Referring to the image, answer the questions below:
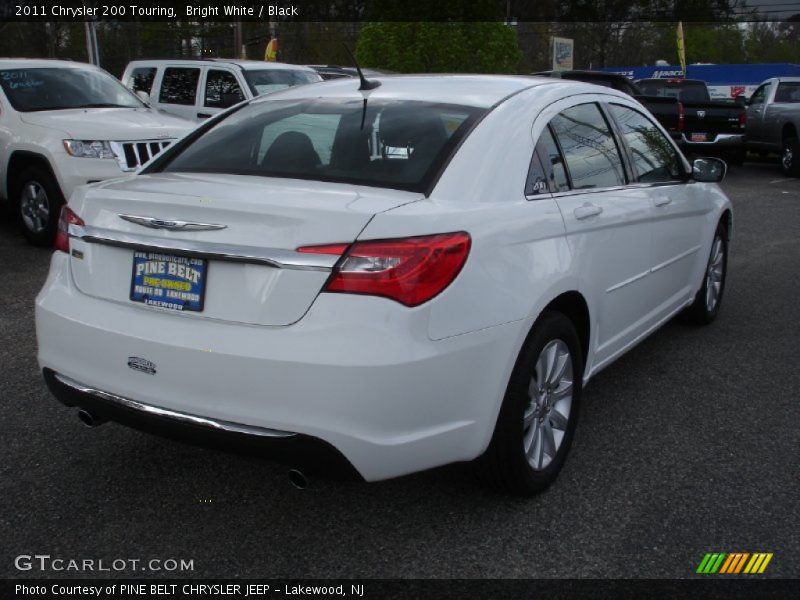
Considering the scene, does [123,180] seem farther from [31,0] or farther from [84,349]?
[31,0]

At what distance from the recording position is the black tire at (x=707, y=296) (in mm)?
5793

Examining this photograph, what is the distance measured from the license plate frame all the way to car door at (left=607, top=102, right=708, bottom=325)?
242 centimetres

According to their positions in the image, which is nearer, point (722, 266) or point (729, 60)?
point (722, 266)

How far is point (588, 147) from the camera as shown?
4.03m

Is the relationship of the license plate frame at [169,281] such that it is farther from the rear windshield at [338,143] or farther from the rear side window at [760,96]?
the rear side window at [760,96]

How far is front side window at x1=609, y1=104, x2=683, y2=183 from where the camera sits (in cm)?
453

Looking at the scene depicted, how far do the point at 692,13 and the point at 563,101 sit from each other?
196 feet

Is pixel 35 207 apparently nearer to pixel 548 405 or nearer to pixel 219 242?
pixel 219 242

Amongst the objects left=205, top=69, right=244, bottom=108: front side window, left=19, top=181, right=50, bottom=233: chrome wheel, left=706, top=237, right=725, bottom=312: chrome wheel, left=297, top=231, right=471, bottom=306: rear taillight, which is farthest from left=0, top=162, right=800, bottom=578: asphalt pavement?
left=205, top=69, right=244, bottom=108: front side window

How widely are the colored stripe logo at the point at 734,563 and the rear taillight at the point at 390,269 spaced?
1.33 meters

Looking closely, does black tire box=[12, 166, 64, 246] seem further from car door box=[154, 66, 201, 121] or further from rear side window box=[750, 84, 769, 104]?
rear side window box=[750, 84, 769, 104]

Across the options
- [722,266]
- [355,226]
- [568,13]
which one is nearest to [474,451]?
[355,226]

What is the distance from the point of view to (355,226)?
2.77m

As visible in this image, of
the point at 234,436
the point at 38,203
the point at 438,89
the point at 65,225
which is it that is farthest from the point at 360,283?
the point at 38,203
